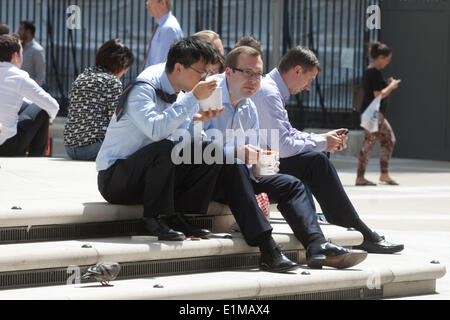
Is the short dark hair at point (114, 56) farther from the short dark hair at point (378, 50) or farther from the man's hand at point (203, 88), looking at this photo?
the short dark hair at point (378, 50)

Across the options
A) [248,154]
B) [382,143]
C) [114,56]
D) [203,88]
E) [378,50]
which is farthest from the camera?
[382,143]

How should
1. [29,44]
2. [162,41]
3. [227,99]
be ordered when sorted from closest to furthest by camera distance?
1. [227,99]
2. [162,41]
3. [29,44]

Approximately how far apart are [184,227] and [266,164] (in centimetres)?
62

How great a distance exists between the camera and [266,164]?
6223 millimetres

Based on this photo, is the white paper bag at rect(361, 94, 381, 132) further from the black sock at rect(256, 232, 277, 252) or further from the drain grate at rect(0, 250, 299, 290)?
the black sock at rect(256, 232, 277, 252)

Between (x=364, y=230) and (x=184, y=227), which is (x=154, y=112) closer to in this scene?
(x=184, y=227)

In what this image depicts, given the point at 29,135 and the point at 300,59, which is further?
the point at 29,135

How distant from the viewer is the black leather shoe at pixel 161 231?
5.99 metres

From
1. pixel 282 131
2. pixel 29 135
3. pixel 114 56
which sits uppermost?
pixel 114 56

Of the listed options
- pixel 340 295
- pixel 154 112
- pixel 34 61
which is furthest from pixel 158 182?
pixel 34 61

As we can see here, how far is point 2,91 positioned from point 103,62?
3.12 feet

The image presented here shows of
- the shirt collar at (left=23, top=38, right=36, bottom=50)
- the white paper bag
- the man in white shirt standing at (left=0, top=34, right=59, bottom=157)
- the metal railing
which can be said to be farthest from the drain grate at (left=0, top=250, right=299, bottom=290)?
the metal railing
